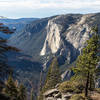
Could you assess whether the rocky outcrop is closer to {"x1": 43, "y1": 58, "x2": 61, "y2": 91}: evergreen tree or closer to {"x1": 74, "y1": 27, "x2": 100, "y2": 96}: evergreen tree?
{"x1": 74, "y1": 27, "x2": 100, "y2": 96}: evergreen tree

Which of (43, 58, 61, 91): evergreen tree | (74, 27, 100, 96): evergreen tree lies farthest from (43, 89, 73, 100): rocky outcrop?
(43, 58, 61, 91): evergreen tree

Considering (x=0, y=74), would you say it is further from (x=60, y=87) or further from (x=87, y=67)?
(x=60, y=87)

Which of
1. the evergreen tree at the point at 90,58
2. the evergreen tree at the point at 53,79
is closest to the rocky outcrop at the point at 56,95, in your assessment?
the evergreen tree at the point at 90,58

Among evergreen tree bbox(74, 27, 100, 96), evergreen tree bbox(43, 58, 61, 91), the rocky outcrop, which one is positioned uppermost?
evergreen tree bbox(74, 27, 100, 96)

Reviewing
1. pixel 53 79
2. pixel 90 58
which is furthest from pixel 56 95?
pixel 53 79

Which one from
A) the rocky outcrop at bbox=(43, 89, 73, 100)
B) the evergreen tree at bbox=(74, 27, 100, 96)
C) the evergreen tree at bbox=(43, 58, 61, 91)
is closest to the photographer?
the evergreen tree at bbox=(74, 27, 100, 96)

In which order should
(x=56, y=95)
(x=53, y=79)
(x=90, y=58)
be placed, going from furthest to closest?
(x=53, y=79) → (x=56, y=95) → (x=90, y=58)

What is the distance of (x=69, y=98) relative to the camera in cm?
3816

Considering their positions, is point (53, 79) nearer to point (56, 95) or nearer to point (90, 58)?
point (56, 95)

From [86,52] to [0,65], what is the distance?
25165 mm

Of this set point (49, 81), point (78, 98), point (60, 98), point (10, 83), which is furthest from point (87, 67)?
point (49, 81)

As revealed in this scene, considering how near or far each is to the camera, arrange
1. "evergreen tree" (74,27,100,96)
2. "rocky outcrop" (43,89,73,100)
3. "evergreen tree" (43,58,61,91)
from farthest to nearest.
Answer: "evergreen tree" (43,58,61,91) < "rocky outcrop" (43,89,73,100) < "evergreen tree" (74,27,100,96)

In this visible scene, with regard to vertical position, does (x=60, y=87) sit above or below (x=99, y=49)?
below

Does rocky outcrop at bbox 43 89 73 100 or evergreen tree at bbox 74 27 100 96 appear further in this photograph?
rocky outcrop at bbox 43 89 73 100
